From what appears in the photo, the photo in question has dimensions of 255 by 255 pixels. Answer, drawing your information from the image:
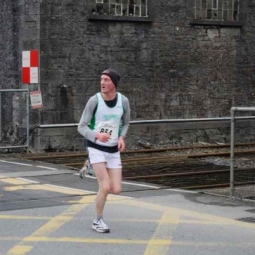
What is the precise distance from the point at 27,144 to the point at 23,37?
120 inches

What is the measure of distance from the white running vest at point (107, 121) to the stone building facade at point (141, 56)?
33.2 feet

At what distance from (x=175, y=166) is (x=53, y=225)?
713 centimetres

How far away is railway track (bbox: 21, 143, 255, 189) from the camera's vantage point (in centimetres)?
1254

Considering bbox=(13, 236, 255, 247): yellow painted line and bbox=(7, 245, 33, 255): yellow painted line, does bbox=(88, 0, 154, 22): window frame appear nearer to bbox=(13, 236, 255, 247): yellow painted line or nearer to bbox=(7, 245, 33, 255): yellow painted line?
bbox=(13, 236, 255, 247): yellow painted line

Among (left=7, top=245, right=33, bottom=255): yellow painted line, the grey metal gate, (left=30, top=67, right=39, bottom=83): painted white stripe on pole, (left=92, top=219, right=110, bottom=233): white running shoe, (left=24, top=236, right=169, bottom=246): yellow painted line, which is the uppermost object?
(left=30, top=67, right=39, bottom=83): painted white stripe on pole

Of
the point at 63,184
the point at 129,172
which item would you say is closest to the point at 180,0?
the point at 129,172

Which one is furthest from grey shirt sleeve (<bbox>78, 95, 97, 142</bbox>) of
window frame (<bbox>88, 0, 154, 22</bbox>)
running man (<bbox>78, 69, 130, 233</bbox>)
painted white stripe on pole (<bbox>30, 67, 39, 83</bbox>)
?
window frame (<bbox>88, 0, 154, 22</bbox>)

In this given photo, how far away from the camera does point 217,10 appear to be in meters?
21.1

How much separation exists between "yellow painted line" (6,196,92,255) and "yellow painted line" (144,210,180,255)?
3.95 feet

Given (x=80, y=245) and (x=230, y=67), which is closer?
(x=80, y=245)

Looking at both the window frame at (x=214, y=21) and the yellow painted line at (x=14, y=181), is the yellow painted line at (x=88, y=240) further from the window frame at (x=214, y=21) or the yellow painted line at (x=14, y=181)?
the window frame at (x=214, y=21)

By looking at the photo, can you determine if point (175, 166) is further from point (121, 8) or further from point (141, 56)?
point (121, 8)

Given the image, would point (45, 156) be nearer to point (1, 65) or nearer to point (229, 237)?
point (1, 65)

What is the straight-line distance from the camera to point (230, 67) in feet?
69.9
